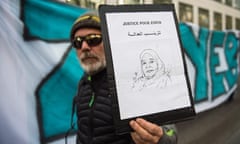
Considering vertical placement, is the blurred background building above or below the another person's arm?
above

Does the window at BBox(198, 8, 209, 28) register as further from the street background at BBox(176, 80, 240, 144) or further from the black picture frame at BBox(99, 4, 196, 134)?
the black picture frame at BBox(99, 4, 196, 134)

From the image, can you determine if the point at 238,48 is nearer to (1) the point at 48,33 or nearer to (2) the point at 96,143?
(1) the point at 48,33

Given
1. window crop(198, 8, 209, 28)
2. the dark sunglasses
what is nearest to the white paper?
the dark sunglasses

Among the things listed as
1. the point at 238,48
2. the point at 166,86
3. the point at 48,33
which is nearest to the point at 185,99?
the point at 166,86

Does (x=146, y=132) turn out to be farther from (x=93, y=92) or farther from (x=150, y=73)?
(x=93, y=92)

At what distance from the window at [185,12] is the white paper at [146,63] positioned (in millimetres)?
7918

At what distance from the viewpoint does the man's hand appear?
1283 mm

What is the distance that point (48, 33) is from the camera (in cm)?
318

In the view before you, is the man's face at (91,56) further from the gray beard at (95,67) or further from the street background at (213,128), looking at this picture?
the street background at (213,128)

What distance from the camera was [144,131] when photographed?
128 cm

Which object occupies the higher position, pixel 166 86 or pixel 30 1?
pixel 30 1

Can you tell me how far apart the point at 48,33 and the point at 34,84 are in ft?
1.78

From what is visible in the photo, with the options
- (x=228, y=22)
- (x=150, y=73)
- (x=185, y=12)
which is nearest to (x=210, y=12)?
(x=228, y=22)

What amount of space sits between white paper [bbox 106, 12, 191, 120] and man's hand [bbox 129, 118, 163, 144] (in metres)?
0.04
